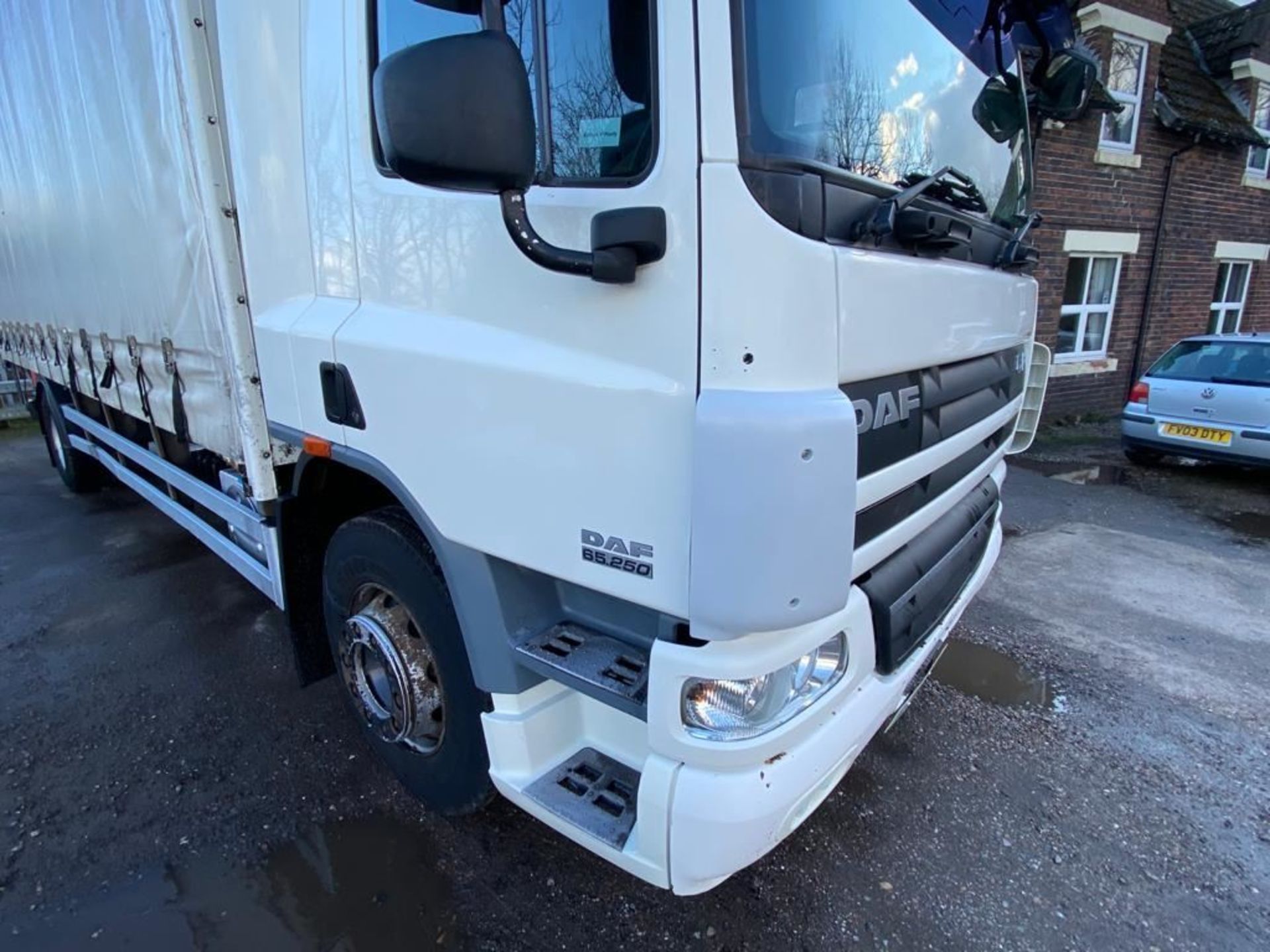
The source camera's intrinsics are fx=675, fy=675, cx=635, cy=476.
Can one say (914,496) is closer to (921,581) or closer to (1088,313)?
(921,581)

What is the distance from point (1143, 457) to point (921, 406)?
7865 mm

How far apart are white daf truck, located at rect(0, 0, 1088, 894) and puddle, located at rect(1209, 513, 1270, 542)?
4.52 m

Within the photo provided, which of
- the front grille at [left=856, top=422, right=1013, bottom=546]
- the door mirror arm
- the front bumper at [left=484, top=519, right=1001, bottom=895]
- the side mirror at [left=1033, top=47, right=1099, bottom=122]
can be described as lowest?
the front bumper at [left=484, top=519, right=1001, bottom=895]

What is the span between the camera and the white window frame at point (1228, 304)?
10805mm

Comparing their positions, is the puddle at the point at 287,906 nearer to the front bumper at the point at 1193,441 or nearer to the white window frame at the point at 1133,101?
the front bumper at the point at 1193,441

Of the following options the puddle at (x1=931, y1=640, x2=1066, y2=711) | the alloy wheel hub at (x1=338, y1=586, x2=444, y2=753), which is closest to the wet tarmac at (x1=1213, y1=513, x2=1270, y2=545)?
the puddle at (x1=931, y1=640, x2=1066, y2=711)

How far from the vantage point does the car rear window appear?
6441 millimetres

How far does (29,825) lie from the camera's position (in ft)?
7.93

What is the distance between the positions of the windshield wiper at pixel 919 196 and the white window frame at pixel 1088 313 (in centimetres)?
863

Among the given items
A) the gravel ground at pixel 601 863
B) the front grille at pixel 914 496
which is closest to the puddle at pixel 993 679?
the gravel ground at pixel 601 863

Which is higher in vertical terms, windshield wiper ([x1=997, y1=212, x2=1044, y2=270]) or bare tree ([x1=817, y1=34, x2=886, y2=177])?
bare tree ([x1=817, y1=34, x2=886, y2=177])

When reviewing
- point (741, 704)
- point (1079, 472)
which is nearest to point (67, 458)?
point (741, 704)

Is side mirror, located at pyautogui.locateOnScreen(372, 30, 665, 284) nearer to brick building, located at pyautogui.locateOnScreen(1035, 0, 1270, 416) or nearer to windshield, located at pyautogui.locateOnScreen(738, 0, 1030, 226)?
windshield, located at pyautogui.locateOnScreen(738, 0, 1030, 226)

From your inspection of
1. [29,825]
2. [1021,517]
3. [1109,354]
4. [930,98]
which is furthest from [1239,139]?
[29,825]
